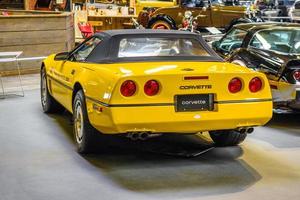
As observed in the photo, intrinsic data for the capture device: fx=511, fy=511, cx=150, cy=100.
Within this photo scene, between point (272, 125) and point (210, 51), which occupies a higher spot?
point (210, 51)

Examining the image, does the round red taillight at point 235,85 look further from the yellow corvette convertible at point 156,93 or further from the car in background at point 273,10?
the car in background at point 273,10

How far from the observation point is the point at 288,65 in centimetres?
632

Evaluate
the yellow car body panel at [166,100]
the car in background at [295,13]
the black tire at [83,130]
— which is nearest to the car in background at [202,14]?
the car in background at [295,13]

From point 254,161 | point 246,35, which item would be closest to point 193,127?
point 254,161

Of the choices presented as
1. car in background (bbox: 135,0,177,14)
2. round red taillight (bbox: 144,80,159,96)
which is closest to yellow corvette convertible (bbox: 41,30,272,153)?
round red taillight (bbox: 144,80,159,96)

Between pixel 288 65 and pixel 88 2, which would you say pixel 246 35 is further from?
pixel 88 2

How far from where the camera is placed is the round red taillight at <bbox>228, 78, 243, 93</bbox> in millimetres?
4723

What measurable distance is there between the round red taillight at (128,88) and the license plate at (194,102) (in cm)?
40

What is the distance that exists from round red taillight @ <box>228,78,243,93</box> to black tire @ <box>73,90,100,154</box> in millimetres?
1362

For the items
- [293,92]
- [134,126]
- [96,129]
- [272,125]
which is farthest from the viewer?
[272,125]

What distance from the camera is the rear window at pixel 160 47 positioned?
538cm

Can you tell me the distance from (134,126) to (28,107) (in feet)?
11.5

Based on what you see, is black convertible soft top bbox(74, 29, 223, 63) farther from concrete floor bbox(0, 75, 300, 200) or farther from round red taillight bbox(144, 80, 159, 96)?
concrete floor bbox(0, 75, 300, 200)

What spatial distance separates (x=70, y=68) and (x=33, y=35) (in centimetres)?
542
